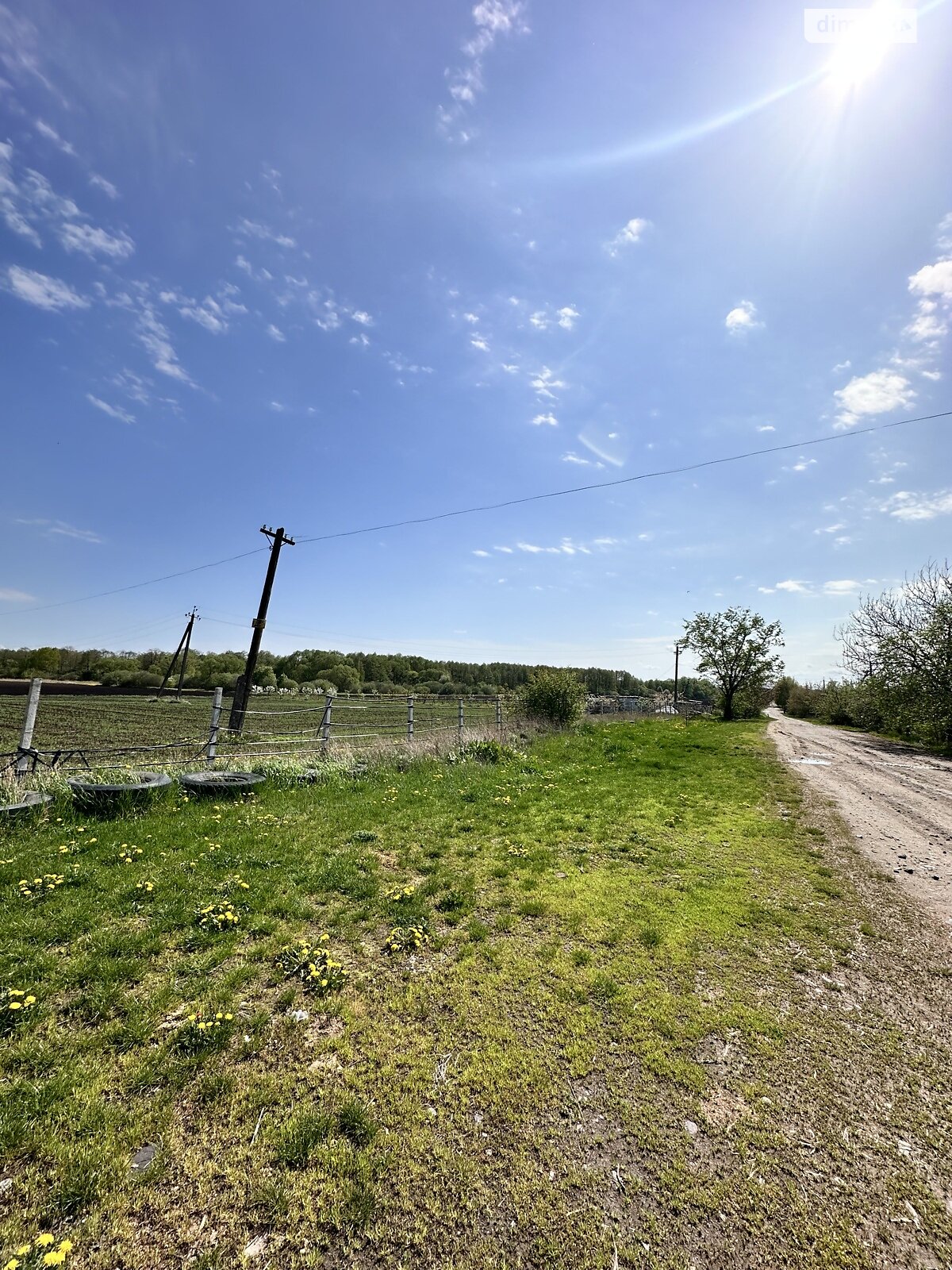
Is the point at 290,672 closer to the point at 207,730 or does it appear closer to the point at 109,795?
the point at 207,730

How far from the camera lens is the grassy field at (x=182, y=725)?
10.6 m

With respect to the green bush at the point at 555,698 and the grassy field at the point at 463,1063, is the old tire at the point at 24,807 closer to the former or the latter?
the grassy field at the point at 463,1063

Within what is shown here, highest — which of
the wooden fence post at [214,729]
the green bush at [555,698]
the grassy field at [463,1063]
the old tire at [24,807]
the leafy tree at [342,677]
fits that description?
the leafy tree at [342,677]

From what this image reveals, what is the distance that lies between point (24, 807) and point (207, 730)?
38.5ft

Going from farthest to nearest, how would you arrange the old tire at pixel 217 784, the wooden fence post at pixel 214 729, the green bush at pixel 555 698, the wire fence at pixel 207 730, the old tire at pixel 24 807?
1. the green bush at pixel 555 698
2. the wooden fence post at pixel 214 729
3. the wire fence at pixel 207 730
4. the old tire at pixel 217 784
5. the old tire at pixel 24 807

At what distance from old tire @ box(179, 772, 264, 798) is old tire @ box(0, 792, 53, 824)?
1.71 meters

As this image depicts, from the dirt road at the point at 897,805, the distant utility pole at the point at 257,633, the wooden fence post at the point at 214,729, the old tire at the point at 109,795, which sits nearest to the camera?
the dirt road at the point at 897,805

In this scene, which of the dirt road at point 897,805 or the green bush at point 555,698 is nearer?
the dirt road at point 897,805

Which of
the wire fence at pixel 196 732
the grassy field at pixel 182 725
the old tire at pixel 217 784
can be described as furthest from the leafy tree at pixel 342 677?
the old tire at pixel 217 784

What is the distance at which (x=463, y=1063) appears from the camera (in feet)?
9.29

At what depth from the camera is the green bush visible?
2008 centimetres

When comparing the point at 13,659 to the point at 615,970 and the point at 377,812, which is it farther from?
the point at 615,970

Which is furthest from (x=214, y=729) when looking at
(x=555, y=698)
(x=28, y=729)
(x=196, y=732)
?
(x=555, y=698)

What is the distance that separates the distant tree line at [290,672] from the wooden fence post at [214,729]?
3250 centimetres
